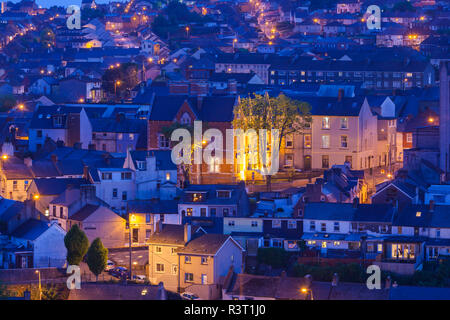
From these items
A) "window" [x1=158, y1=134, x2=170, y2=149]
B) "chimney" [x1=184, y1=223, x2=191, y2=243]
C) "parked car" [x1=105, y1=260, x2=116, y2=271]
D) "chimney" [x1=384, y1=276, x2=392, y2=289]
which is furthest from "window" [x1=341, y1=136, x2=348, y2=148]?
"chimney" [x1=384, y1=276, x2=392, y2=289]

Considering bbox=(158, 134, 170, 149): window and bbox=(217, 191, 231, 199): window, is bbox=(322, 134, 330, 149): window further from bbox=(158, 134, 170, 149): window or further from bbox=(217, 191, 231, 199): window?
bbox=(217, 191, 231, 199): window

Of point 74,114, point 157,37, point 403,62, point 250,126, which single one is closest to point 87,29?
point 157,37

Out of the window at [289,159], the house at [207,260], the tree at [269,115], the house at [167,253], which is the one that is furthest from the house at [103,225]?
the window at [289,159]

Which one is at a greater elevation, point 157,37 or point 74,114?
point 157,37

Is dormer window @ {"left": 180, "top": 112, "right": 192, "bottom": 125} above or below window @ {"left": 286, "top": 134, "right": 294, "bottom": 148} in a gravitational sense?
above

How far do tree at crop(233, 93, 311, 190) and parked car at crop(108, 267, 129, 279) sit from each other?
452 inches

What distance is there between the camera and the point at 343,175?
42438mm

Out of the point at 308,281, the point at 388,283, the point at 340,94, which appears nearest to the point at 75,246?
the point at 308,281

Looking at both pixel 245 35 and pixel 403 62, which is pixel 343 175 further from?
pixel 245 35

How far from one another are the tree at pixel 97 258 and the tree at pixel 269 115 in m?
12.3

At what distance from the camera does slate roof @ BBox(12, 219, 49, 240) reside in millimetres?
36938

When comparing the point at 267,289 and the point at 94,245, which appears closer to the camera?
the point at 267,289

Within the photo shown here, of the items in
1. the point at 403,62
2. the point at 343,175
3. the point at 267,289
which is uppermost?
the point at 403,62

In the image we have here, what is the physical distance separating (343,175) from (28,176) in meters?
11.7
